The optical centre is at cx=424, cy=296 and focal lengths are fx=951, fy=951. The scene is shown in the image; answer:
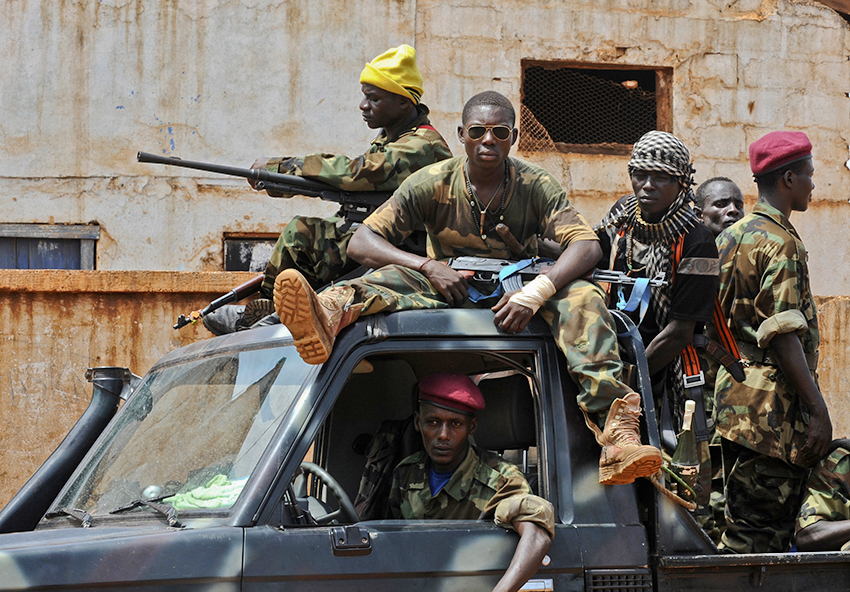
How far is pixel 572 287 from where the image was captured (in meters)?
3.22

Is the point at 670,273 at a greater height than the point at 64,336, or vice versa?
the point at 670,273

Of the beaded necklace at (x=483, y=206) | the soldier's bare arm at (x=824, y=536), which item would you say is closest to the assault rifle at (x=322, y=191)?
the beaded necklace at (x=483, y=206)

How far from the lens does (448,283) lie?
329 centimetres

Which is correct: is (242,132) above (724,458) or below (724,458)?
above

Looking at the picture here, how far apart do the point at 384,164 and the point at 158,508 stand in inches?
85.3

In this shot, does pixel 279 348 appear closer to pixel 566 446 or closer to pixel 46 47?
pixel 566 446

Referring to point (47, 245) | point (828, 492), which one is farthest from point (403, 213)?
point (47, 245)

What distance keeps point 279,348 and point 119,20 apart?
8136 mm

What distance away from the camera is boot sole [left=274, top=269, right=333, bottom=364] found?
2.66 m

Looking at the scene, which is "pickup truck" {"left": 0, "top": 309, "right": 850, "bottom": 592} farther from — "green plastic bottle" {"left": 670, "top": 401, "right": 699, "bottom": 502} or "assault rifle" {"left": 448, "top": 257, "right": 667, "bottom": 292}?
"green plastic bottle" {"left": 670, "top": 401, "right": 699, "bottom": 502}

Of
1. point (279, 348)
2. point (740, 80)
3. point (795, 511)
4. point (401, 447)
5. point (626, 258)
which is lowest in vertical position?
point (795, 511)

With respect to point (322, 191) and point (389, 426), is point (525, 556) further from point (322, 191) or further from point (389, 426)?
point (322, 191)

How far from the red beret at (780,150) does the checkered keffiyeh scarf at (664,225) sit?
0.39 m

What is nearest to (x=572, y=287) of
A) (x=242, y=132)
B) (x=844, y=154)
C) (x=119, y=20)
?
(x=242, y=132)
